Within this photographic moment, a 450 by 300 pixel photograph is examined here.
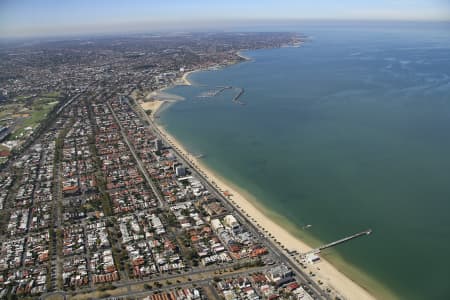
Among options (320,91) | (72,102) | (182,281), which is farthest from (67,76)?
(182,281)

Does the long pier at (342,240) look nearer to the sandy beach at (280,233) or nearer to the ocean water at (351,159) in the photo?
the ocean water at (351,159)

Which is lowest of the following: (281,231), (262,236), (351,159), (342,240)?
(342,240)

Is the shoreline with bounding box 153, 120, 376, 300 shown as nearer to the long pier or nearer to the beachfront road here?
the beachfront road

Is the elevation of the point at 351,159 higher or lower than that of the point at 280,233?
higher

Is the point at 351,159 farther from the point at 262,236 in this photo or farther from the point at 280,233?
the point at 262,236

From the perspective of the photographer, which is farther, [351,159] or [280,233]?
[351,159]

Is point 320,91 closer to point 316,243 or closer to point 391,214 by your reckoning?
point 391,214

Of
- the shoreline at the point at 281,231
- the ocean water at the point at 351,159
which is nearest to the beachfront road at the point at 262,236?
the shoreline at the point at 281,231

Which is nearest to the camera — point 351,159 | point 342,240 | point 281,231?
point 342,240

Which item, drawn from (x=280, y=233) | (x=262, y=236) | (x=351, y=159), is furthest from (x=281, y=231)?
(x=351, y=159)
